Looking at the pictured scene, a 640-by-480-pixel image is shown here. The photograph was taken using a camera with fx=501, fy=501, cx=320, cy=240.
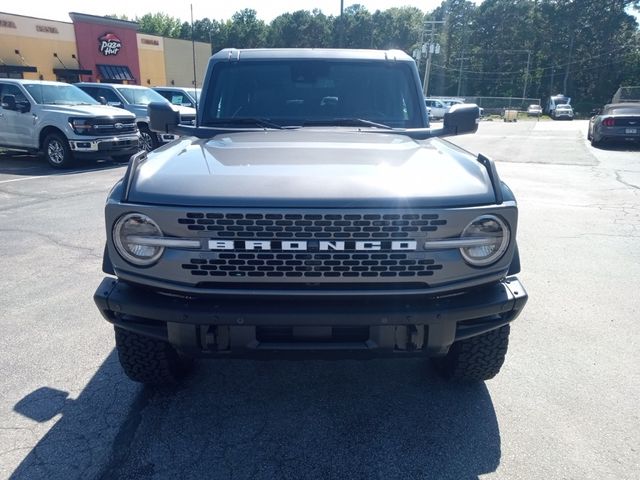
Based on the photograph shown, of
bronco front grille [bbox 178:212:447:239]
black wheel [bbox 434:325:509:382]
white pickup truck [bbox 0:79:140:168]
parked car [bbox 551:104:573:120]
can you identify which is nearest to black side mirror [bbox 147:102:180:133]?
bronco front grille [bbox 178:212:447:239]

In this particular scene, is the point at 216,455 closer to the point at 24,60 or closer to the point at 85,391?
the point at 85,391

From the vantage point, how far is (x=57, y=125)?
435 inches

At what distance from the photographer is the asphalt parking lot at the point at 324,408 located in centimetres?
236

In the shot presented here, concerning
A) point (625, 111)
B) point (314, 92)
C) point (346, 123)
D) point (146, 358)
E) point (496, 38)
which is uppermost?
point (496, 38)

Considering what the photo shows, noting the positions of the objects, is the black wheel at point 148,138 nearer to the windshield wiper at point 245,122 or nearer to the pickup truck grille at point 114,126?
the pickup truck grille at point 114,126

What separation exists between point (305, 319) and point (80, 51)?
35107mm

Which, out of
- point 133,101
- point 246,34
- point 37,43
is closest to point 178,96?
point 133,101

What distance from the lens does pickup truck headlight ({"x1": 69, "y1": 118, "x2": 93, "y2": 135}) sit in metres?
11.0

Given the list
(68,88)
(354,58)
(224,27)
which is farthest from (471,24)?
(354,58)

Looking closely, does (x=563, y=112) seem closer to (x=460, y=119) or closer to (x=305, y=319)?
(x=460, y=119)

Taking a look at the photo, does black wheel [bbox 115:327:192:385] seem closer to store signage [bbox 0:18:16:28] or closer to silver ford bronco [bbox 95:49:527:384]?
silver ford bronco [bbox 95:49:527:384]

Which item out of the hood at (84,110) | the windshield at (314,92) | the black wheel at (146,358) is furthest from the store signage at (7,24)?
the black wheel at (146,358)

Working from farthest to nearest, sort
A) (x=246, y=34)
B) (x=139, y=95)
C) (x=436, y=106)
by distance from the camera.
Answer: (x=246, y=34) < (x=436, y=106) < (x=139, y=95)

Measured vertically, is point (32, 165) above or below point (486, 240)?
below
